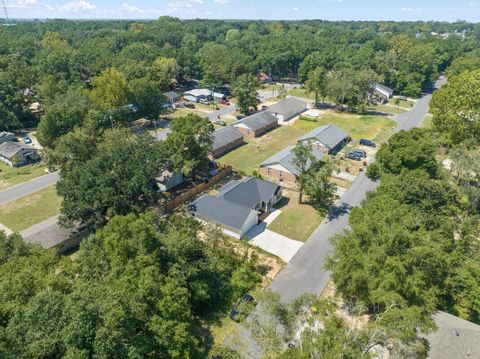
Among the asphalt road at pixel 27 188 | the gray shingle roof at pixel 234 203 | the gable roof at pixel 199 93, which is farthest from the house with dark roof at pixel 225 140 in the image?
the gable roof at pixel 199 93

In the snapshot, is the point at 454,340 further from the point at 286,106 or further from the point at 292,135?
the point at 286,106

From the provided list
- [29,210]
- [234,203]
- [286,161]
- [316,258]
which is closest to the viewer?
[316,258]

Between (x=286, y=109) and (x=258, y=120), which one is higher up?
(x=258, y=120)

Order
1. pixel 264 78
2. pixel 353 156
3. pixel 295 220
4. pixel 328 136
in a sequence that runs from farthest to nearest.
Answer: pixel 264 78 < pixel 328 136 < pixel 353 156 < pixel 295 220

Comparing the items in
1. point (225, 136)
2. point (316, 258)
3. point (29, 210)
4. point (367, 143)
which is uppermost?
point (225, 136)

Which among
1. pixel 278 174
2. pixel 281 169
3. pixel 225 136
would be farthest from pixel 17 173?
pixel 281 169

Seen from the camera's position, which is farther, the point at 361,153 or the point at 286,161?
the point at 361,153

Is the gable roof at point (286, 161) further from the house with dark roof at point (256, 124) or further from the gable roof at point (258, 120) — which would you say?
the gable roof at point (258, 120)
